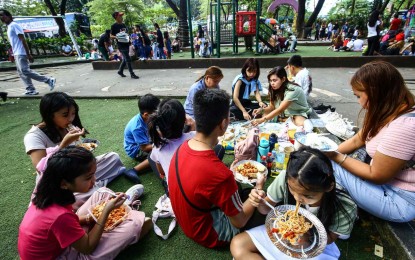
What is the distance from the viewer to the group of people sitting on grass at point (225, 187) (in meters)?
1.67

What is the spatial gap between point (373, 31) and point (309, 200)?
1102cm

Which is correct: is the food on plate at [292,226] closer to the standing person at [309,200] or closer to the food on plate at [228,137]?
the standing person at [309,200]

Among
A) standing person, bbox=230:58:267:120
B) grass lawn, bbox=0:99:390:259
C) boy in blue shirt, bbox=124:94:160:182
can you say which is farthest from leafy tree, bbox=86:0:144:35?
boy in blue shirt, bbox=124:94:160:182

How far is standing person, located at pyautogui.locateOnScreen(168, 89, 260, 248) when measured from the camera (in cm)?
162

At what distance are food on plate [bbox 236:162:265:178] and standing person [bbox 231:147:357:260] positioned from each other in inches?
31.3

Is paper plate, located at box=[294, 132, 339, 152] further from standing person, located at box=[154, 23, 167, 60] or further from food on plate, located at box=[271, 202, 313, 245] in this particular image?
standing person, located at box=[154, 23, 167, 60]

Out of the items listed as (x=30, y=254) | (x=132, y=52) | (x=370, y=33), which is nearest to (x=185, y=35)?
→ (x=132, y=52)

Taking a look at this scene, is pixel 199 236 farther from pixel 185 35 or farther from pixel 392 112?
pixel 185 35

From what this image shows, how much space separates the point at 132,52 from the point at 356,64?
1041 cm

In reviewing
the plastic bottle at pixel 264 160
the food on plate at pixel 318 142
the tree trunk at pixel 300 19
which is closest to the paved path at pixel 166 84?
the plastic bottle at pixel 264 160

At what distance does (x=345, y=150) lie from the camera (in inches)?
105

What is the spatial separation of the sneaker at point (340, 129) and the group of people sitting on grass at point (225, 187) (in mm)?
1511

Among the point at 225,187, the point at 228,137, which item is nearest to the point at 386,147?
the point at 225,187

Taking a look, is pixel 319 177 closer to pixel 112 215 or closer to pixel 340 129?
pixel 112 215
